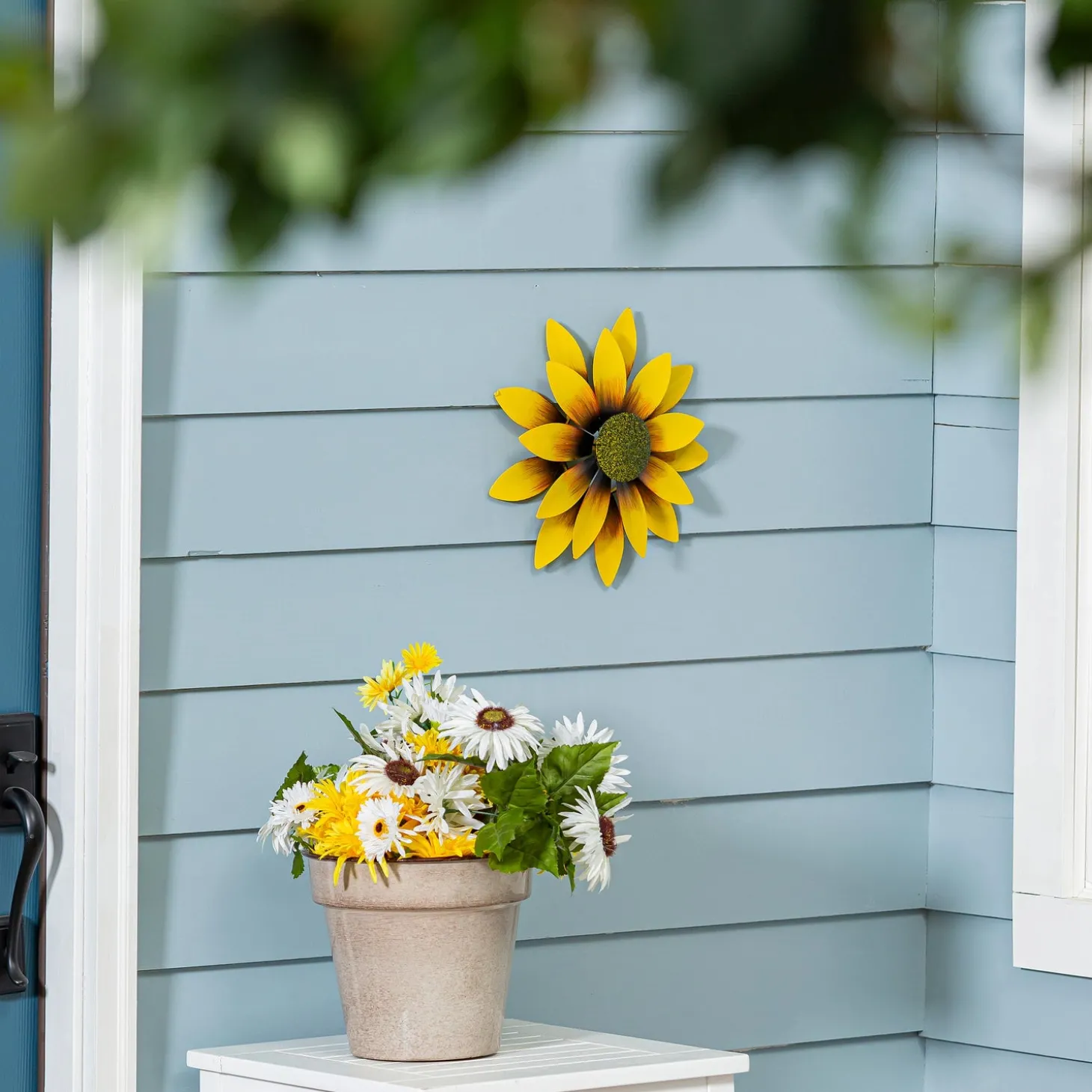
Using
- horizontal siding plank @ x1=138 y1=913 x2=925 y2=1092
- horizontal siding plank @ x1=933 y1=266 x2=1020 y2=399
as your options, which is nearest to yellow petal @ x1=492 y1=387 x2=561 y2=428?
horizontal siding plank @ x1=138 y1=913 x2=925 y2=1092

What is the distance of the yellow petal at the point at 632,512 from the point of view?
1.97 meters

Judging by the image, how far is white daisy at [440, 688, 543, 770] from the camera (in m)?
1.61

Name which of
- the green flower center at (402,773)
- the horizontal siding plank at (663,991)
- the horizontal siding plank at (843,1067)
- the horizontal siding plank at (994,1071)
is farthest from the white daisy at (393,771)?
the horizontal siding plank at (994,1071)

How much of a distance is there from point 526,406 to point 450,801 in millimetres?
547

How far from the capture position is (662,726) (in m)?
2.01

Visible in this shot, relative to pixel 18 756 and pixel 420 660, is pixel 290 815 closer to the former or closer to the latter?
pixel 420 660

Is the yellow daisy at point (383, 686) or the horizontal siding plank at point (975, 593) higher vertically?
the horizontal siding plank at point (975, 593)

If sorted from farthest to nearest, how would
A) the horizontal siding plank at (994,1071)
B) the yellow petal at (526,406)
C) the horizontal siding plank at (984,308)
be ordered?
the horizontal siding plank at (994,1071), the yellow petal at (526,406), the horizontal siding plank at (984,308)

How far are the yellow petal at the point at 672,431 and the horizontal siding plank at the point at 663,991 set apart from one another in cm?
64

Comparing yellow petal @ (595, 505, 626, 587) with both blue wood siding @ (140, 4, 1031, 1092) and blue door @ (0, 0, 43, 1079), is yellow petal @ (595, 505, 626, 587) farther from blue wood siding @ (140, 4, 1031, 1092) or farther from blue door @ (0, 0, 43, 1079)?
blue door @ (0, 0, 43, 1079)

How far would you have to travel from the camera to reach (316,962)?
186 cm

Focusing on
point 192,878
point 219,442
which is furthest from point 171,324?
→ point 192,878

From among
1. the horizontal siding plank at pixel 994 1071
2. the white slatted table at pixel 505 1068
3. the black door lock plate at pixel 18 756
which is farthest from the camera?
the horizontal siding plank at pixel 994 1071

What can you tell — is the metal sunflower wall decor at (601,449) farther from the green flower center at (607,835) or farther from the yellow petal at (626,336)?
the green flower center at (607,835)
